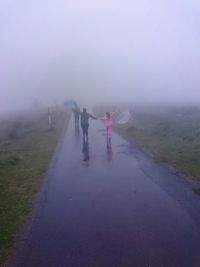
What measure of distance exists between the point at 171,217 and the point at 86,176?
643cm

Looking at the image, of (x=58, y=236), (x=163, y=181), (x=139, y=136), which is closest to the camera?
(x=58, y=236)

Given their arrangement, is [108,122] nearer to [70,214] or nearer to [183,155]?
[183,155]

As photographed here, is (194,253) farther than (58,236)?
No

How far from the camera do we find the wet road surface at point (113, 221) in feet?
26.8

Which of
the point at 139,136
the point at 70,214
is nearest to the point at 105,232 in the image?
the point at 70,214

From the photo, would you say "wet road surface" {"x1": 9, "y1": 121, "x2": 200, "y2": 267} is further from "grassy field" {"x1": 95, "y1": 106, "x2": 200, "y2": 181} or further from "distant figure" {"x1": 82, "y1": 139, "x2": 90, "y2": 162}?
"distant figure" {"x1": 82, "y1": 139, "x2": 90, "y2": 162}

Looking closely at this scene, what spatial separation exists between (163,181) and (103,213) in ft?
14.7

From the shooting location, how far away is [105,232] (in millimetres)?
9539

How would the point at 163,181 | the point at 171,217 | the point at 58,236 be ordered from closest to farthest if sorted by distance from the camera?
the point at 58,236 → the point at 171,217 → the point at 163,181

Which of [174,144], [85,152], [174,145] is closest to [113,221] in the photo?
[85,152]

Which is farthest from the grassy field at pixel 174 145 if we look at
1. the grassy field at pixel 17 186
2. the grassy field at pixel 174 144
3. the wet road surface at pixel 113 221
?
the grassy field at pixel 17 186

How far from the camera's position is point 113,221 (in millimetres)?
10344

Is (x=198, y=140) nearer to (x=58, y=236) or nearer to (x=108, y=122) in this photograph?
(x=108, y=122)

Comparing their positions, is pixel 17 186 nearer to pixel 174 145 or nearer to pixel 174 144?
pixel 174 145
